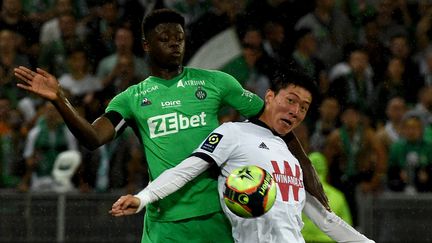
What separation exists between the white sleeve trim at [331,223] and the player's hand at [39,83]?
63.8 inches

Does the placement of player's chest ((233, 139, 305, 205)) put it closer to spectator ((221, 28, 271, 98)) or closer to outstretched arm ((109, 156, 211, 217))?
outstretched arm ((109, 156, 211, 217))

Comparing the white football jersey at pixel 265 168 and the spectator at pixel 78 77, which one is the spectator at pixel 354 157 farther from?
the white football jersey at pixel 265 168

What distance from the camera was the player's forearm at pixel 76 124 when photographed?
18.8ft

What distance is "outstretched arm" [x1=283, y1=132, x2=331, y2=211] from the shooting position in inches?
249

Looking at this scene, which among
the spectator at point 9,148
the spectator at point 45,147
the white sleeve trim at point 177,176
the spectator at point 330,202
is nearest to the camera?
the white sleeve trim at point 177,176

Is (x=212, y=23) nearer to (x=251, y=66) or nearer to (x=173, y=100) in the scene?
(x=251, y=66)

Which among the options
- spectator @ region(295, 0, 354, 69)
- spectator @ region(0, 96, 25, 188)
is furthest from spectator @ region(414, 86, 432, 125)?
spectator @ region(0, 96, 25, 188)

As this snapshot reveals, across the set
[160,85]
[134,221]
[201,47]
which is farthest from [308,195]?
[201,47]

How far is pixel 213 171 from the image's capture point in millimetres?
6211

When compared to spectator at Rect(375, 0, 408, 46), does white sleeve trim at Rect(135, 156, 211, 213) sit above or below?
below

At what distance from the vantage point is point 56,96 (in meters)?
5.69

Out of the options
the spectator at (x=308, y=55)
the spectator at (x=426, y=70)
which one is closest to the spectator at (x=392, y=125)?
the spectator at (x=426, y=70)

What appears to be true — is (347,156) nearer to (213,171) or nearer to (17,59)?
(17,59)

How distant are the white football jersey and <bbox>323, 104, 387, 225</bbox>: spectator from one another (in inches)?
195
